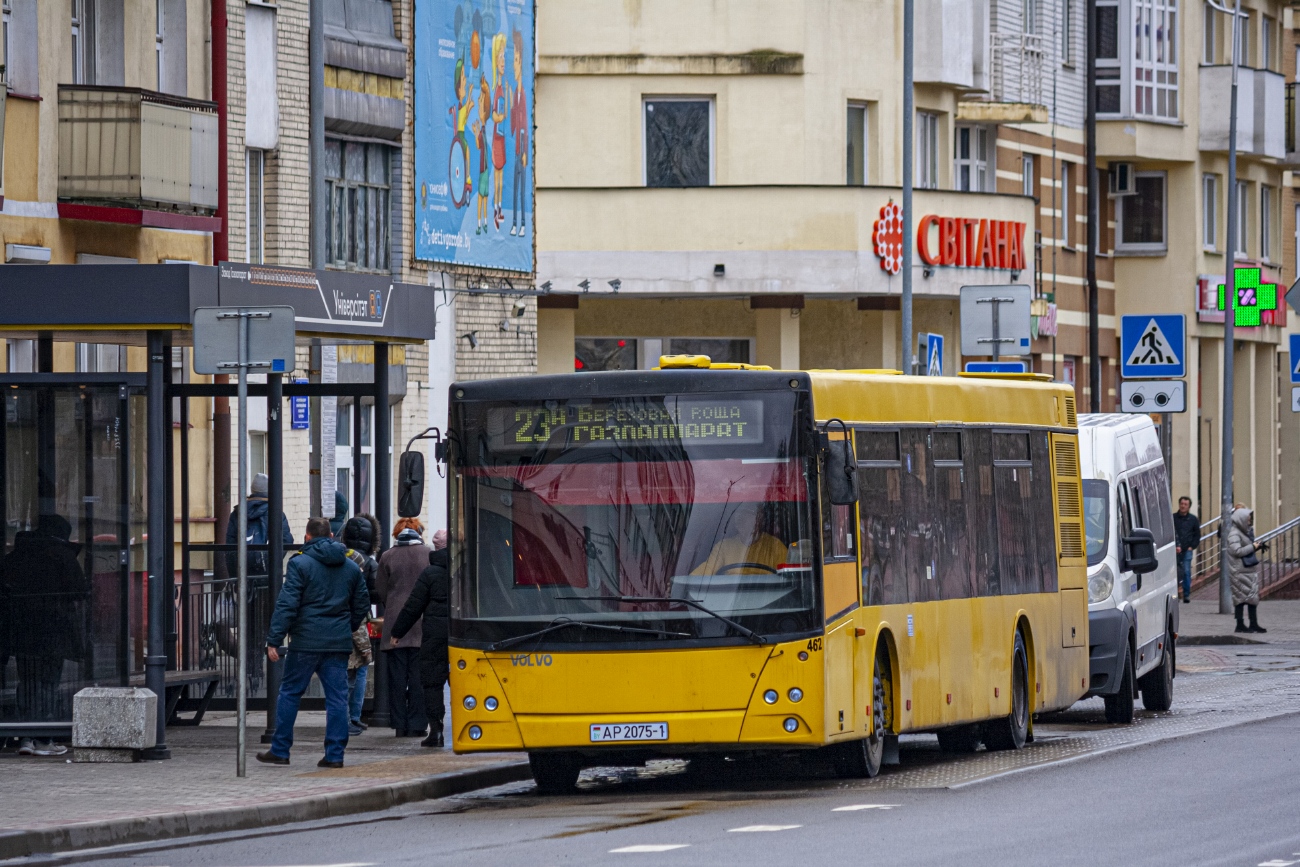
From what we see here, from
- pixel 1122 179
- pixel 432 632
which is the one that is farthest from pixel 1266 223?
pixel 432 632

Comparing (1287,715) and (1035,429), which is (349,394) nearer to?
(1035,429)

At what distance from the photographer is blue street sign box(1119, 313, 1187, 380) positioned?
106ft

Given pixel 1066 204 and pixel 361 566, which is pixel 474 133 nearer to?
pixel 361 566

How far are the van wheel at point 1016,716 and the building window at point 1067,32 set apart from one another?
33.1 metres

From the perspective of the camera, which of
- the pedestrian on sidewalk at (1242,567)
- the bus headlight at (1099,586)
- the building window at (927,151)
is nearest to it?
the bus headlight at (1099,586)

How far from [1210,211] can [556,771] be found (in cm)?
4234

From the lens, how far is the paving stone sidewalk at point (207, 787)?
14.4 m

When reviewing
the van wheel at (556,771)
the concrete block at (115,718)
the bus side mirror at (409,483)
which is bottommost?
the van wheel at (556,771)

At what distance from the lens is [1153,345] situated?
32.4 metres

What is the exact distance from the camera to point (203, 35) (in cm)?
3028

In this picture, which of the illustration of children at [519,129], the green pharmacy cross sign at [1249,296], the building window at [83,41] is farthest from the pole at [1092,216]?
the building window at [83,41]

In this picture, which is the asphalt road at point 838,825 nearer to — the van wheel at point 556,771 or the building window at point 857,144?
the van wheel at point 556,771

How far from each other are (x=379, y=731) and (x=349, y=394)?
2.57m

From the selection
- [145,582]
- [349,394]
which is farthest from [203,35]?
[145,582]
